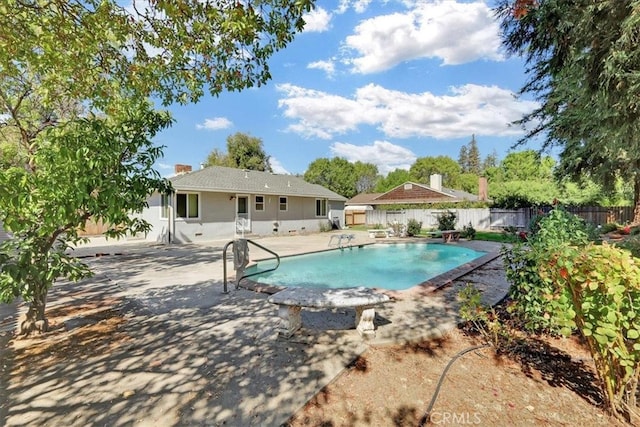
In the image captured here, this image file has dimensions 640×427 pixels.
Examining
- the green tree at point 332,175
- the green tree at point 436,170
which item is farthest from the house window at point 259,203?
the green tree at point 436,170

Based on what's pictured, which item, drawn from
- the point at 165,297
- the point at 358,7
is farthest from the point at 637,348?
the point at 358,7

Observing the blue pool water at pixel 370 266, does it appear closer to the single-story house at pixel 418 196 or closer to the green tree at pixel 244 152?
the single-story house at pixel 418 196

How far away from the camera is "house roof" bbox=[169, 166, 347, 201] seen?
52.7 feet

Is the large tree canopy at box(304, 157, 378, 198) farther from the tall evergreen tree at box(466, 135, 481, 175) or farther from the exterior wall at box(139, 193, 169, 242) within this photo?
the exterior wall at box(139, 193, 169, 242)

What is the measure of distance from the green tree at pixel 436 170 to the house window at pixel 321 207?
40326mm

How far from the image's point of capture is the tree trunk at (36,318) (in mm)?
3984

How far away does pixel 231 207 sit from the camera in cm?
1780

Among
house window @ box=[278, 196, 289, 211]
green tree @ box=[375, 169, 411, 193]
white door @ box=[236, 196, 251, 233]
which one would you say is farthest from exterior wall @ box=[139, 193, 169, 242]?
green tree @ box=[375, 169, 411, 193]

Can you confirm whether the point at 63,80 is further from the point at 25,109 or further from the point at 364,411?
the point at 25,109

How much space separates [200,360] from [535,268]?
386cm

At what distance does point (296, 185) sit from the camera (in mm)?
23281

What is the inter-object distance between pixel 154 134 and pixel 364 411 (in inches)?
164

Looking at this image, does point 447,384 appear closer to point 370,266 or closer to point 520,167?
point 370,266

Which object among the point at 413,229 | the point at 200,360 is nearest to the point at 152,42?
the point at 200,360
